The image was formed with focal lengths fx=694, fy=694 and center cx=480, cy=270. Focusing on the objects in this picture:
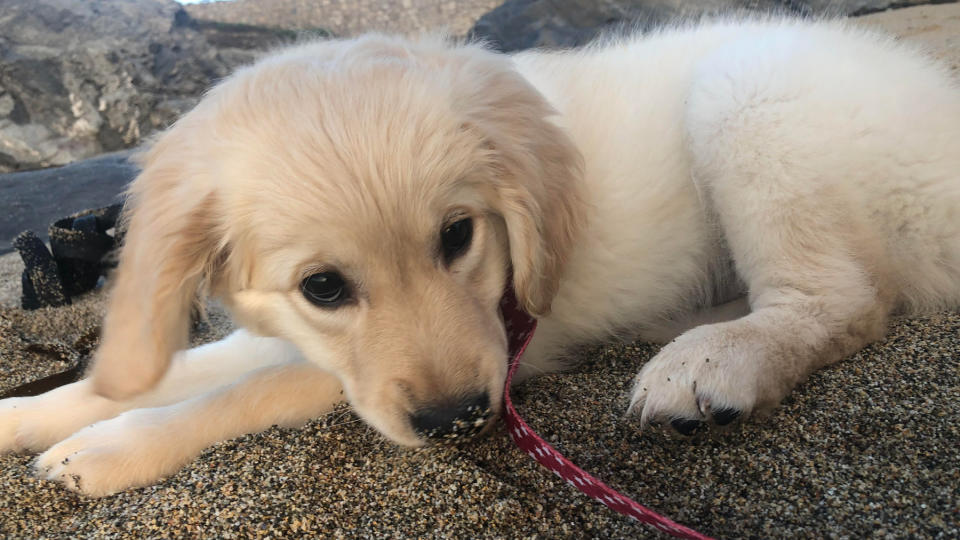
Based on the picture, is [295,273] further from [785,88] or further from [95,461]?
[785,88]

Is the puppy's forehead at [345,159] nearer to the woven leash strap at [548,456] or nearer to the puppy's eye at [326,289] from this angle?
the puppy's eye at [326,289]

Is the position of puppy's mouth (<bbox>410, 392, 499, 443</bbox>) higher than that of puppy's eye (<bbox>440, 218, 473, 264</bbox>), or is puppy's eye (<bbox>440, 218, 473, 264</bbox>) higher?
puppy's eye (<bbox>440, 218, 473, 264</bbox>)

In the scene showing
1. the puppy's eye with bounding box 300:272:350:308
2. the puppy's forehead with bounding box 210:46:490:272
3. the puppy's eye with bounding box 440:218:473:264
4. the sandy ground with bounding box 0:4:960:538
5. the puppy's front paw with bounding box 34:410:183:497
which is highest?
the puppy's forehead with bounding box 210:46:490:272

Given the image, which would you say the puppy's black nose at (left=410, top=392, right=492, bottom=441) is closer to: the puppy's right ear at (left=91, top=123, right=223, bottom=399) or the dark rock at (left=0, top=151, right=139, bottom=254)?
the puppy's right ear at (left=91, top=123, right=223, bottom=399)

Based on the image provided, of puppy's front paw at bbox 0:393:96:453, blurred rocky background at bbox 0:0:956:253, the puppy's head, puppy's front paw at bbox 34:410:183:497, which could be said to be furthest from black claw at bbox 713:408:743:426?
blurred rocky background at bbox 0:0:956:253

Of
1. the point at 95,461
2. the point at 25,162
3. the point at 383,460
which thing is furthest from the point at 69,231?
the point at 25,162

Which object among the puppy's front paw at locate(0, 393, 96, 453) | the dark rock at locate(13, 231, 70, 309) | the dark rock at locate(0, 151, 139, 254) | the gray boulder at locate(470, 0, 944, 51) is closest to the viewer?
the puppy's front paw at locate(0, 393, 96, 453)

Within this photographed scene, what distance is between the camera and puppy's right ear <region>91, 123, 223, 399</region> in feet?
4.91

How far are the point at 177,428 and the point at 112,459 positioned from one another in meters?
0.14

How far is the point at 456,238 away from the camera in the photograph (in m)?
1.52

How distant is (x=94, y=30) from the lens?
699cm

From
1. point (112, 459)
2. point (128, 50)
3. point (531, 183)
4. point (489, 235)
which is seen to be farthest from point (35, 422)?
point (128, 50)

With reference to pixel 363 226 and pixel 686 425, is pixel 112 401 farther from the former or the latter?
pixel 686 425

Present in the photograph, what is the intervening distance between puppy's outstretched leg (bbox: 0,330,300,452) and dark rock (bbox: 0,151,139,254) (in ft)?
9.28
